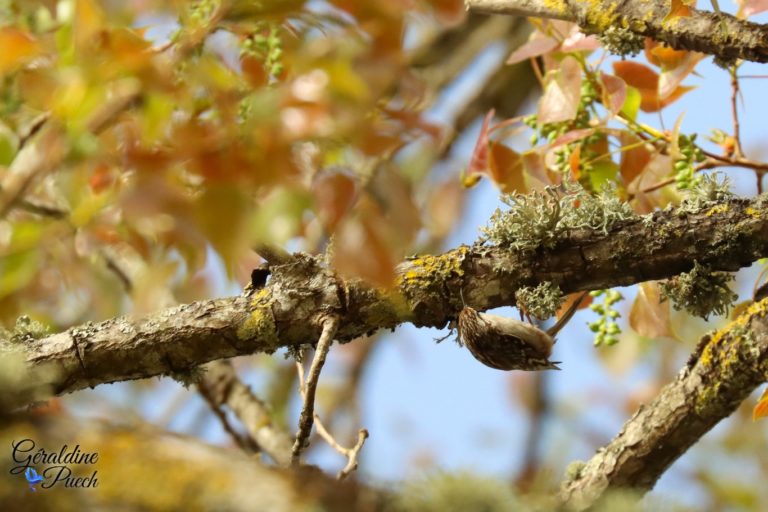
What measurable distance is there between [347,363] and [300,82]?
2.82 meters

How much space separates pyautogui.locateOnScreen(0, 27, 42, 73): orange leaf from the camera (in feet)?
6.20

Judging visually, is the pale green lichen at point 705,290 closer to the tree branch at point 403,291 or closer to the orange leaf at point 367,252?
the tree branch at point 403,291

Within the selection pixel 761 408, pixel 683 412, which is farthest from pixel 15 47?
pixel 761 408

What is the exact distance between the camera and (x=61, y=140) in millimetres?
2025

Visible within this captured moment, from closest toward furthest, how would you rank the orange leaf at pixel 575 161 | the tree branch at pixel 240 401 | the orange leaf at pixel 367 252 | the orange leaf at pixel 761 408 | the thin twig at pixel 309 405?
the orange leaf at pixel 367 252, the thin twig at pixel 309 405, the orange leaf at pixel 761 408, the orange leaf at pixel 575 161, the tree branch at pixel 240 401

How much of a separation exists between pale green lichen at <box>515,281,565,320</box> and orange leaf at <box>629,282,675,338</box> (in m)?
0.42

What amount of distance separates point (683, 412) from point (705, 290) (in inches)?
11.5

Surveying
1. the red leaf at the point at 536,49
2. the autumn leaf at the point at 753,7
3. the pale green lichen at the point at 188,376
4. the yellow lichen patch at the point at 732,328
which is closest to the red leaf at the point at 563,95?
the red leaf at the point at 536,49

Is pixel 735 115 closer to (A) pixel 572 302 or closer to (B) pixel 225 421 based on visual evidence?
(A) pixel 572 302

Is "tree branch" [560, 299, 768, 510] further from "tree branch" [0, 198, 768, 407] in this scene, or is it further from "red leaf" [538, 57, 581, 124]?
"red leaf" [538, 57, 581, 124]

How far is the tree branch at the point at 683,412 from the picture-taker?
1942 millimetres
